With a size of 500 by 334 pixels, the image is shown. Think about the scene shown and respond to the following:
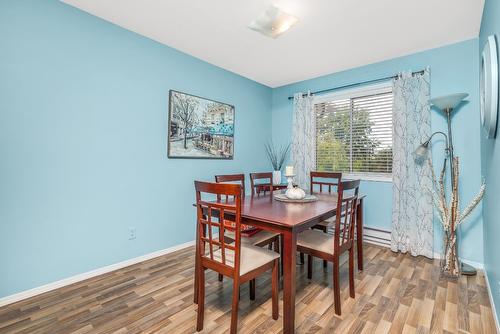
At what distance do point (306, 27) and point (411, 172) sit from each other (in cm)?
209

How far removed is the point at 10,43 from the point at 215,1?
1.65 m

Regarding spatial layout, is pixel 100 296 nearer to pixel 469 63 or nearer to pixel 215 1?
pixel 215 1

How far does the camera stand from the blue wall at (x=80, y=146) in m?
1.91

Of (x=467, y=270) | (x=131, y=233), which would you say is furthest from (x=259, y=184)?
(x=467, y=270)

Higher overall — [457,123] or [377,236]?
[457,123]

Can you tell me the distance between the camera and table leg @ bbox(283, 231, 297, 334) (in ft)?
4.81

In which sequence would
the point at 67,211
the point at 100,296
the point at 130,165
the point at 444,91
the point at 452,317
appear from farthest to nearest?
1. the point at 444,91
2. the point at 130,165
3. the point at 67,211
4. the point at 100,296
5. the point at 452,317

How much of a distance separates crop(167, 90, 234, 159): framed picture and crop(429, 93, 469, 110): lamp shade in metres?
2.54

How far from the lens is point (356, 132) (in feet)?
11.6

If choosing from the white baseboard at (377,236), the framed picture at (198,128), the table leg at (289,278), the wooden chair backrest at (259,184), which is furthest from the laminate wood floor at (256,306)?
the framed picture at (198,128)

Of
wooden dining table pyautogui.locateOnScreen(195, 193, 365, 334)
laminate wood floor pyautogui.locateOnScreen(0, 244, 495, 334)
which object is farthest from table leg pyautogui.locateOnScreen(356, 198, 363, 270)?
wooden dining table pyautogui.locateOnScreen(195, 193, 365, 334)

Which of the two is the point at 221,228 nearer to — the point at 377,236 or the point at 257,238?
the point at 257,238

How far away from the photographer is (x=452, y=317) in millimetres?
1728

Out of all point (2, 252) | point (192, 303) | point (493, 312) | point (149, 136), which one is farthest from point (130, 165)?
point (493, 312)
